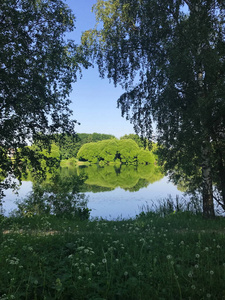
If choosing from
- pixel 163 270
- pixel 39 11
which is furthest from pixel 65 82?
pixel 163 270

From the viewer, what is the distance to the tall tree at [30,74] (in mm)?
8719

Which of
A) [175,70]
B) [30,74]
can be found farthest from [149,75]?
[30,74]

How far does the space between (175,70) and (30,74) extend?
5626mm

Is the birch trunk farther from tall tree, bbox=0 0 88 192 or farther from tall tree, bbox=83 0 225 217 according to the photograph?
tall tree, bbox=0 0 88 192

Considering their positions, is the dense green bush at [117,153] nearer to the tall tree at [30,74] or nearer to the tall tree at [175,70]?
the tall tree at [175,70]

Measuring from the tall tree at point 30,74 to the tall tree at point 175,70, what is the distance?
→ 134 inches

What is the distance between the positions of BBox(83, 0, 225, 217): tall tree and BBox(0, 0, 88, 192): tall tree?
3407 millimetres

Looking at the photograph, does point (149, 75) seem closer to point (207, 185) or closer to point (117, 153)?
point (207, 185)

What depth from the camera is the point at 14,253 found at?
199 inches

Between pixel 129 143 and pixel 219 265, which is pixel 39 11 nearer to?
pixel 219 265

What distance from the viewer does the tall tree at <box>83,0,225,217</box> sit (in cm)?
958

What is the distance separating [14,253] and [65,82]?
7.99m

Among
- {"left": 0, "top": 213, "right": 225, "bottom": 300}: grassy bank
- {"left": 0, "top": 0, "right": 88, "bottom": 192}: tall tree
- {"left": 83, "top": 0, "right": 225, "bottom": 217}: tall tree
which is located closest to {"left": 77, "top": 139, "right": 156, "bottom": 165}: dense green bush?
{"left": 83, "top": 0, "right": 225, "bottom": 217}: tall tree

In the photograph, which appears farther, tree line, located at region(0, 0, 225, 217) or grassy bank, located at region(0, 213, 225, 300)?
tree line, located at region(0, 0, 225, 217)
